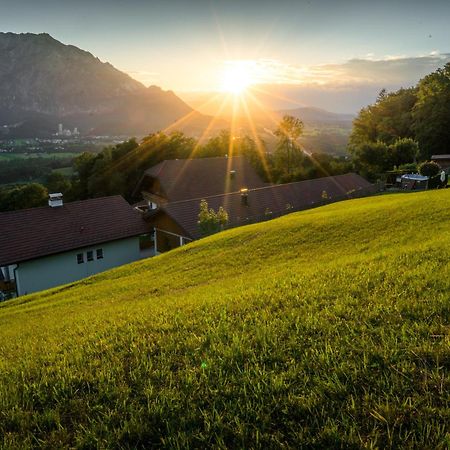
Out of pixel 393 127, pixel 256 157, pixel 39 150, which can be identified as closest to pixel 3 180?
pixel 39 150

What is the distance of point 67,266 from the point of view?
979 inches

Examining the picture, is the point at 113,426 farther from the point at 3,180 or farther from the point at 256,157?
the point at 3,180

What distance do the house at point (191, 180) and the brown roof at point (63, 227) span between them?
33.6 feet

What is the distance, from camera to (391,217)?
44.3 feet

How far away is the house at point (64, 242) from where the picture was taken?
23.0 meters

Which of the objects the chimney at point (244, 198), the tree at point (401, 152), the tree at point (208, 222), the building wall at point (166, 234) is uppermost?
the tree at point (401, 152)

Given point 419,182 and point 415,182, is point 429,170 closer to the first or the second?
point 419,182

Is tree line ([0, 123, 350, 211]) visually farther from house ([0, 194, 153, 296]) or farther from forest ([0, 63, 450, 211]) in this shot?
house ([0, 194, 153, 296])

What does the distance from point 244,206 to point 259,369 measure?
27.0m

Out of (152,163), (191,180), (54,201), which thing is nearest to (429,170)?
(191,180)

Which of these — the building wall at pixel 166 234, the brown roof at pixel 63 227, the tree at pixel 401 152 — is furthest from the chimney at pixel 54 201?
the tree at pixel 401 152

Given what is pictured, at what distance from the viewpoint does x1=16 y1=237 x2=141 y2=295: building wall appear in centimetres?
2303

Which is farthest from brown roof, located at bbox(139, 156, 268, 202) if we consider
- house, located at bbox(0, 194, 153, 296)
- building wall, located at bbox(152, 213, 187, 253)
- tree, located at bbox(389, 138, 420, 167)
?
tree, located at bbox(389, 138, 420, 167)

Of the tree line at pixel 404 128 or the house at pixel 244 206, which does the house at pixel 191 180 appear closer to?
the house at pixel 244 206
